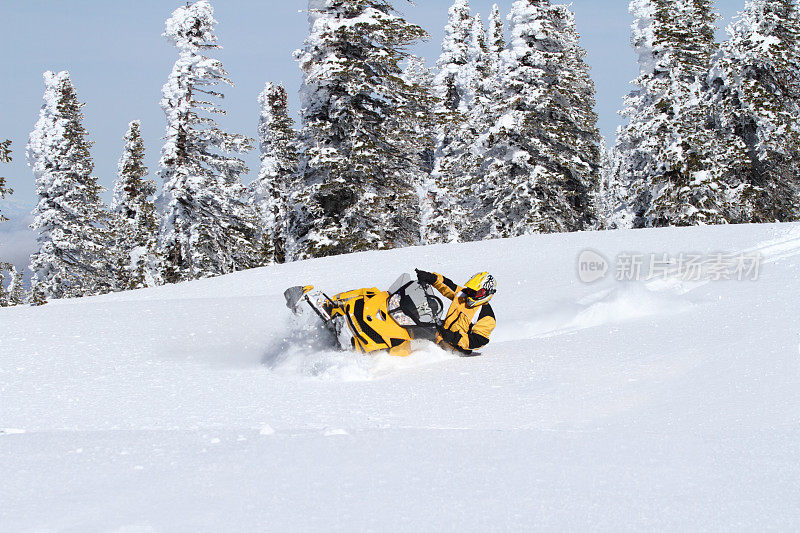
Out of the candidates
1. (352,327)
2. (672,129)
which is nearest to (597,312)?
(352,327)

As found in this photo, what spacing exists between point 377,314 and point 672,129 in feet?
74.8

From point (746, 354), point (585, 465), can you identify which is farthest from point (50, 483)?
point (746, 354)

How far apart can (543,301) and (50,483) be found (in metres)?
7.97

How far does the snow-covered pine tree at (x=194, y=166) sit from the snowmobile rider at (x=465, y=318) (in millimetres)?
20281

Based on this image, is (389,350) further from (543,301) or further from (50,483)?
(50,483)

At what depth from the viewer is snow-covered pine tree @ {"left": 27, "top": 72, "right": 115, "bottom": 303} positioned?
33.2m

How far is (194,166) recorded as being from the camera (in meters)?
26.1

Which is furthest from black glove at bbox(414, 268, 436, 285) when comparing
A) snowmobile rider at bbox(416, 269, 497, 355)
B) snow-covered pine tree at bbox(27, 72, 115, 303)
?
snow-covered pine tree at bbox(27, 72, 115, 303)

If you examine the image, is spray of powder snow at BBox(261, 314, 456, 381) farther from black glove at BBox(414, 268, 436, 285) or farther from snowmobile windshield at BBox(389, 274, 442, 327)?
black glove at BBox(414, 268, 436, 285)

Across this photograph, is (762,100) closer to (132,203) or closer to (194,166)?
(194,166)

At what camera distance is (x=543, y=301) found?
33.0 ft

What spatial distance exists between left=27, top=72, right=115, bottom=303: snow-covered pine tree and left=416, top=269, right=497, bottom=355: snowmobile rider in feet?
101

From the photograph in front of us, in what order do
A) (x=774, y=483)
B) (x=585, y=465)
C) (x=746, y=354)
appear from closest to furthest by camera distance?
1. (x=774, y=483)
2. (x=585, y=465)
3. (x=746, y=354)

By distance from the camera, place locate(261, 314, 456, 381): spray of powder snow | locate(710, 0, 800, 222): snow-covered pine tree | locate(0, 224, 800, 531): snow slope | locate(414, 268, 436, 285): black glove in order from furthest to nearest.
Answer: locate(710, 0, 800, 222): snow-covered pine tree → locate(414, 268, 436, 285): black glove → locate(261, 314, 456, 381): spray of powder snow → locate(0, 224, 800, 531): snow slope
